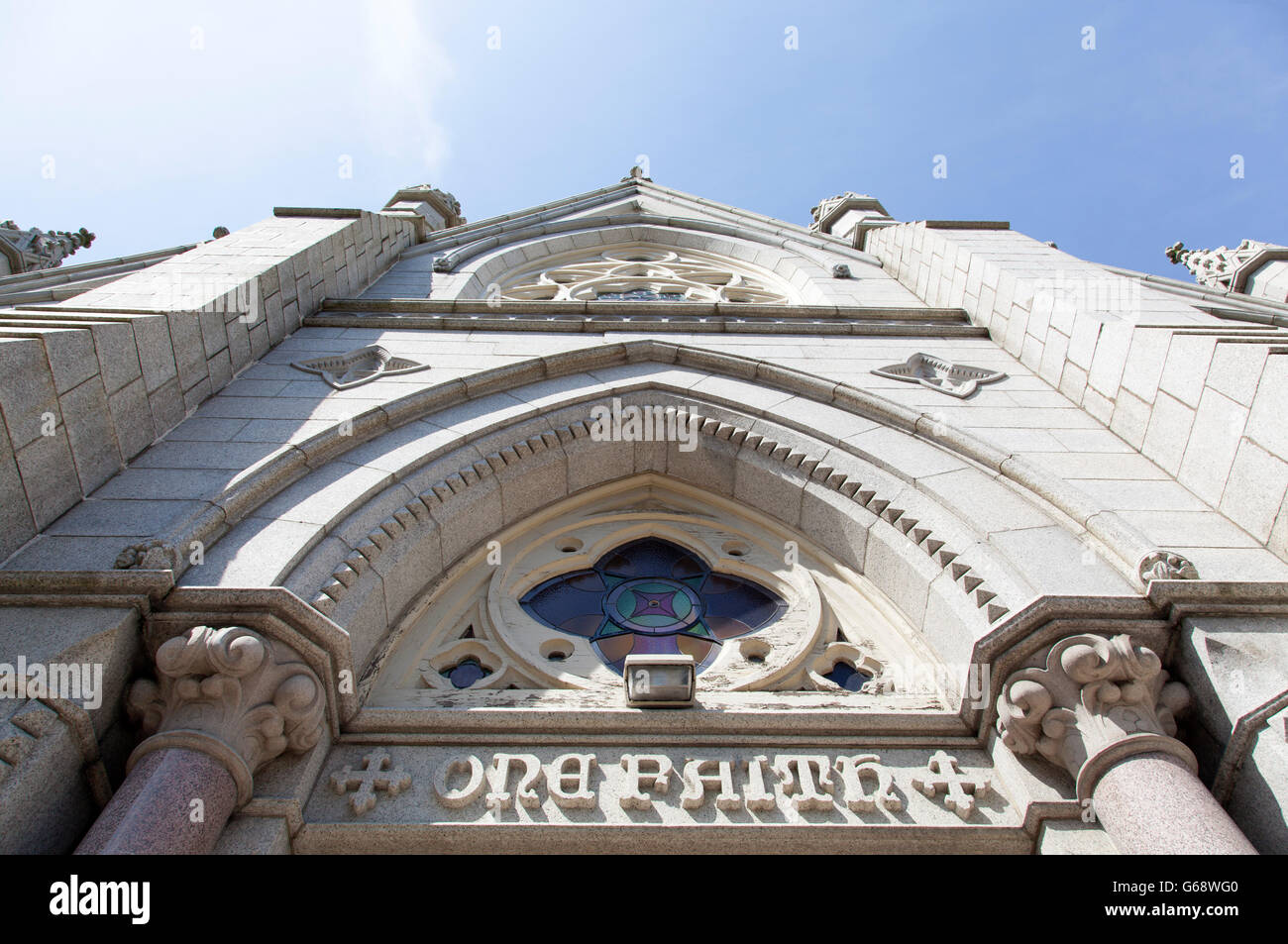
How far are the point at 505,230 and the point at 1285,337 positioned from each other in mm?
11365

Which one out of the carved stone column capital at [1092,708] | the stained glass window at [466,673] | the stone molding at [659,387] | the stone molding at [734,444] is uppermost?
the stone molding at [659,387]

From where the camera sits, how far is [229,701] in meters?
4.23

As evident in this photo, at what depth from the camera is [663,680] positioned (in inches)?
194

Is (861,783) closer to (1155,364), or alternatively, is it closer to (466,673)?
(466,673)

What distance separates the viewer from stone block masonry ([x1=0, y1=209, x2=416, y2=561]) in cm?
488

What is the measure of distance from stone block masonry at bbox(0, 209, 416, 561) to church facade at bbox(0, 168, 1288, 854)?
4 cm

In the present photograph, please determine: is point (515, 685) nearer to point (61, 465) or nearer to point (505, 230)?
point (61, 465)

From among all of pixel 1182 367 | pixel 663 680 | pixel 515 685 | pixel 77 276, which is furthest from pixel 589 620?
pixel 77 276

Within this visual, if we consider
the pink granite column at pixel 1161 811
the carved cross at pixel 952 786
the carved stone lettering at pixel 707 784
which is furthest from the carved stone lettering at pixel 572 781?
the pink granite column at pixel 1161 811

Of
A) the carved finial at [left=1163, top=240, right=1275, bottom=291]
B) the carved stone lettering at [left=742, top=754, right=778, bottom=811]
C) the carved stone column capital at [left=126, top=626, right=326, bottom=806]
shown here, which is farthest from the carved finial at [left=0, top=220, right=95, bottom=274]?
the carved finial at [left=1163, top=240, right=1275, bottom=291]

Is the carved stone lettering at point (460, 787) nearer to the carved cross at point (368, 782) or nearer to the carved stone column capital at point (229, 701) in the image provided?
the carved cross at point (368, 782)

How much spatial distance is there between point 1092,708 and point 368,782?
346 cm

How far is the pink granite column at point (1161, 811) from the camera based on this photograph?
3730 mm

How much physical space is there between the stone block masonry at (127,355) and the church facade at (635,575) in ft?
0.12
